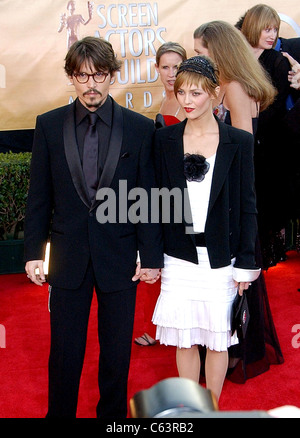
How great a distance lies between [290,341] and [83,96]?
2.19m

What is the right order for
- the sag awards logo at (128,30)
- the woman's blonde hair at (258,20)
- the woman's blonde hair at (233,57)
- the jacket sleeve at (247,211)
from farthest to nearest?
the sag awards logo at (128,30)
the woman's blonde hair at (258,20)
the woman's blonde hair at (233,57)
the jacket sleeve at (247,211)

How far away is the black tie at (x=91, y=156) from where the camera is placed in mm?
2420

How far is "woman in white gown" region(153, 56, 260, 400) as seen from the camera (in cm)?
252

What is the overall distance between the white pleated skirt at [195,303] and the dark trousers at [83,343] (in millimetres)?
167

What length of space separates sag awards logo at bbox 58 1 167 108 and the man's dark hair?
2692mm

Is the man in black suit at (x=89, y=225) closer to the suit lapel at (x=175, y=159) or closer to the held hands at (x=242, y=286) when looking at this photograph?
the suit lapel at (x=175, y=159)

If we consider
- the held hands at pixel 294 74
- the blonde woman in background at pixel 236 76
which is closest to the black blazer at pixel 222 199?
the blonde woman in background at pixel 236 76

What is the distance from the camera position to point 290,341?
384cm

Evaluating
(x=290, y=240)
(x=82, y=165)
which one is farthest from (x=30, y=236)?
(x=290, y=240)

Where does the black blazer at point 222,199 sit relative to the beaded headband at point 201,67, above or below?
below

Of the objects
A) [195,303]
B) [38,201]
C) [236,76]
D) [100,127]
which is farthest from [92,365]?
[236,76]

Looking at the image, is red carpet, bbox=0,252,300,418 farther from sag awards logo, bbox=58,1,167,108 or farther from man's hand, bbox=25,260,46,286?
sag awards logo, bbox=58,1,167,108

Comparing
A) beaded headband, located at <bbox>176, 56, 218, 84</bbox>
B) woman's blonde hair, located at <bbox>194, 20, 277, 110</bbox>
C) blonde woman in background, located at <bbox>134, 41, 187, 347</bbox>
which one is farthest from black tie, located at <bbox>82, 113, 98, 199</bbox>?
blonde woman in background, located at <bbox>134, 41, 187, 347</bbox>

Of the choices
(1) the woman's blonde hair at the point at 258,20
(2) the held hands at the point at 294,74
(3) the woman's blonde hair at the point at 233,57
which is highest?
(1) the woman's blonde hair at the point at 258,20
